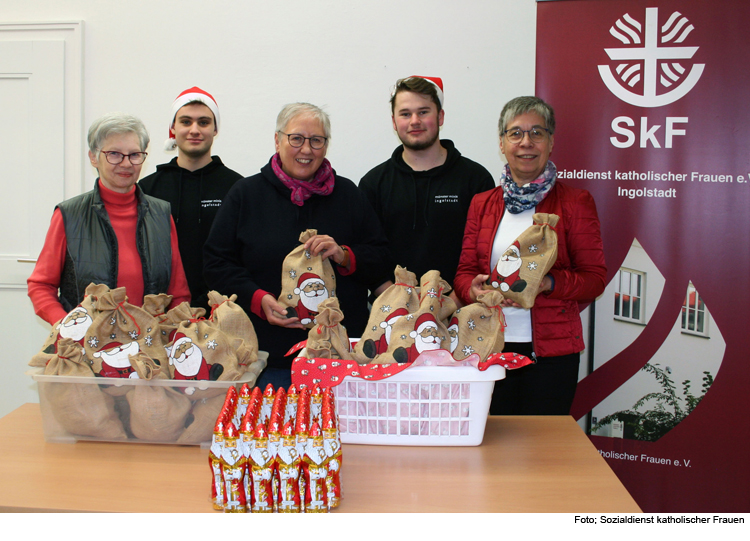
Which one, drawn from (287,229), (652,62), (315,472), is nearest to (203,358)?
(315,472)

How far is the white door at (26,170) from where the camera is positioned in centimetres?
341

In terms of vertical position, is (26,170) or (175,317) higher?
(26,170)

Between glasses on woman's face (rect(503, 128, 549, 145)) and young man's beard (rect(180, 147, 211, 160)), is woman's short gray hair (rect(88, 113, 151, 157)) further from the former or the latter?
glasses on woman's face (rect(503, 128, 549, 145))

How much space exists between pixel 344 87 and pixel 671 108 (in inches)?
67.4

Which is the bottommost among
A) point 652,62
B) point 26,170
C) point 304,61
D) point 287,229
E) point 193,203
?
point 287,229

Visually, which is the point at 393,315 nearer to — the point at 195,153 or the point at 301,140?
the point at 301,140

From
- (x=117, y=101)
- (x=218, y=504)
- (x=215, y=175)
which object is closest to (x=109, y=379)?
(x=218, y=504)

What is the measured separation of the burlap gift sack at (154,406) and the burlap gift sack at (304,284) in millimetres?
572

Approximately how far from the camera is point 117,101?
3.45 metres

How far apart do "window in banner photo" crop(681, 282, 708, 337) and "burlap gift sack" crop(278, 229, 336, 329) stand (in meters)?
1.94

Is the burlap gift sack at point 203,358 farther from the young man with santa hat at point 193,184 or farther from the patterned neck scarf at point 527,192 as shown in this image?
the patterned neck scarf at point 527,192

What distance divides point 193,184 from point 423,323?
1.52 metres

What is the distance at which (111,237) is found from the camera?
2.08 meters

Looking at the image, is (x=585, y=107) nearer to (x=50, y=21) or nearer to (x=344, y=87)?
(x=344, y=87)
